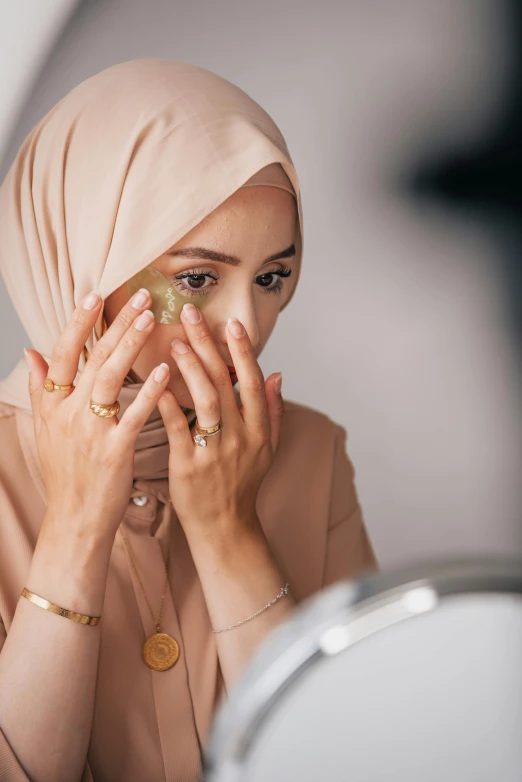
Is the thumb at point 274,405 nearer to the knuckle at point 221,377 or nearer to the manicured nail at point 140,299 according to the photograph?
the knuckle at point 221,377

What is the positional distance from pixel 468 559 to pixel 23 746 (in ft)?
1.47

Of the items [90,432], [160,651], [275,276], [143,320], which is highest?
[275,276]

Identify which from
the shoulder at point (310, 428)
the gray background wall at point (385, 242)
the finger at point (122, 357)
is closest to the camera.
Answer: the finger at point (122, 357)

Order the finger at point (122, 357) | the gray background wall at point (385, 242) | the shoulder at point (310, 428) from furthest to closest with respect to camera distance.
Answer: the shoulder at point (310, 428), the gray background wall at point (385, 242), the finger at point (122, 357)

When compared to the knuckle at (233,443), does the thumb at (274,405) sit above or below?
above

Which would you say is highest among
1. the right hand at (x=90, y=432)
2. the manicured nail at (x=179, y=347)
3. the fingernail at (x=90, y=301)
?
the fingernail at (x=90, y=301)

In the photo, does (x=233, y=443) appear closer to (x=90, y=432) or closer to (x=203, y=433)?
(x=203, y=433)

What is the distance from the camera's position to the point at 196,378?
2.29 ft

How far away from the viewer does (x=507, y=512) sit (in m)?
0.89

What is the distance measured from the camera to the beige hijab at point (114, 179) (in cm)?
68

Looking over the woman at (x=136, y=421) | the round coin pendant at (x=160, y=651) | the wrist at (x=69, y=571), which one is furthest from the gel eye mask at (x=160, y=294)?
the round coin pendant at (x=160, y=651)

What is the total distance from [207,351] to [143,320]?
81 mm

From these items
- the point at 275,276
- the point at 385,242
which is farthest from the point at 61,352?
the point at 385,242

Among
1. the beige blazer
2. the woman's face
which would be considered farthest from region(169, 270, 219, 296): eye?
the beige blazer
